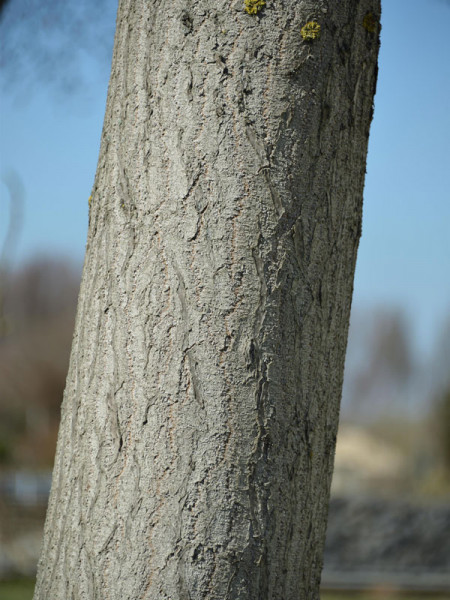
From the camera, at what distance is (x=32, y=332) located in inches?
1073

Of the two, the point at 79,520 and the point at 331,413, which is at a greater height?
the point at 331,413

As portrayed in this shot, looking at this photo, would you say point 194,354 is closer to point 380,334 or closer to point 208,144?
point 208,144

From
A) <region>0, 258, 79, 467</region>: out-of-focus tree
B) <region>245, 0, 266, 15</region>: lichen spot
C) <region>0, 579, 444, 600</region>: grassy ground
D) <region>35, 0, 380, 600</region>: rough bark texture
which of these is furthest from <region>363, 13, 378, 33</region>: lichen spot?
<region>0, 258, 79, 467</region>: out-of-focus tree

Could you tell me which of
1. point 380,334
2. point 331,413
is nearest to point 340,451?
point 380,334

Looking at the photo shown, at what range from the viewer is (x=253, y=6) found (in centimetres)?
124

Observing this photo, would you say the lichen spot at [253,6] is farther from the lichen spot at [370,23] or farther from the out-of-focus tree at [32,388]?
the out-of-focus tree at [32,388]

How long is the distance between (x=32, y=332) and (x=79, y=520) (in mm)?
27350

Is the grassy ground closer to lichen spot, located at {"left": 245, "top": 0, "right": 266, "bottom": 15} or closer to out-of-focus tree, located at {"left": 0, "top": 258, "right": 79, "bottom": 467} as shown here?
out-of-focus tree, located at {"left": 0, "top": 258, "right": 79, "bottom": 467}

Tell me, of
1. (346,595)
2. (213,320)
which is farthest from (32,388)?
(213,320)

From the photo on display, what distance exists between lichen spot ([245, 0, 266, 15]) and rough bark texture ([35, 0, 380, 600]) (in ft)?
0.06

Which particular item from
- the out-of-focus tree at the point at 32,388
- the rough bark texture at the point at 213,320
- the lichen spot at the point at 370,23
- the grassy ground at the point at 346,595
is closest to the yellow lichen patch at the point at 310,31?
the rough bark texture at the point at 213,320

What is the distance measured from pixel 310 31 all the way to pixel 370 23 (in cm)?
20

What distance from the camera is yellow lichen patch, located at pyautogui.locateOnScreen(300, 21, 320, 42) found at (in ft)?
4.14

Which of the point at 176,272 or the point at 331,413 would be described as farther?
the point at 331,413
